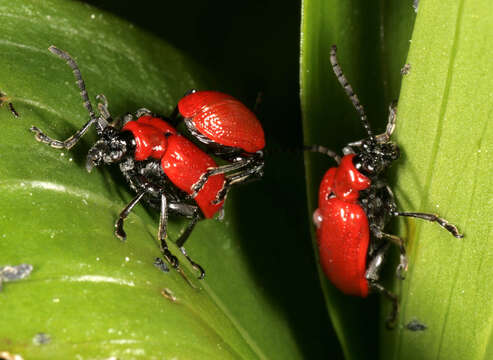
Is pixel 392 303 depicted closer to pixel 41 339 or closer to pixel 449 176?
pixel 449 176

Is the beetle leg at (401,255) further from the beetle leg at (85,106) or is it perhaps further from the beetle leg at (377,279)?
the beetle leg at (85,106)

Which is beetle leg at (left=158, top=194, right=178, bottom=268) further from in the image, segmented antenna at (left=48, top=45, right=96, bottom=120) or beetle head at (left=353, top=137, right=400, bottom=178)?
beetle head at (left=353, top=137, right=400, bottom=178)

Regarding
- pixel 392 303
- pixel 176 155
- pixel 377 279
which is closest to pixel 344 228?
pixel 377 279

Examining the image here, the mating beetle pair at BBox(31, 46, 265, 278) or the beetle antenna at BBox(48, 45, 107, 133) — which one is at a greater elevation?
the beetle antenna at BBox(48, 45, 107, 133)

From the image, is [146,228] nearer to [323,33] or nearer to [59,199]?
[59,199]

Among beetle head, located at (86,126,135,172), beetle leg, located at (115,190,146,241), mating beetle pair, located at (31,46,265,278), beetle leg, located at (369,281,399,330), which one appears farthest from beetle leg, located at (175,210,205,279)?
beetle leg, located at (369,281,399,330)

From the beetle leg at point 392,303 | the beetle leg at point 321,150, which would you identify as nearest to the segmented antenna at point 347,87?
the beetle leg at point 321,150

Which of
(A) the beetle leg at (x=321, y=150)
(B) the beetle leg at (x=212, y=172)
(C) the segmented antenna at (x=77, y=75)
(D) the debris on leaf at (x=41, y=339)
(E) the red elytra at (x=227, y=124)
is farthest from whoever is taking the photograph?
(E) the red elytra at (x=227, y=124)

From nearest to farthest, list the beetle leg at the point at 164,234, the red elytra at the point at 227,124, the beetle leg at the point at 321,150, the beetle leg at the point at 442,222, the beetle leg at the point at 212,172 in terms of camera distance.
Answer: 1. the beetle leg at the point at 442,222
2. the beetle leg at the point at 164,234
3. the beetle leg at the point at 321,150
4. the beetle leg at the point at 212,172
5. the red elytra at the point at 227,124
